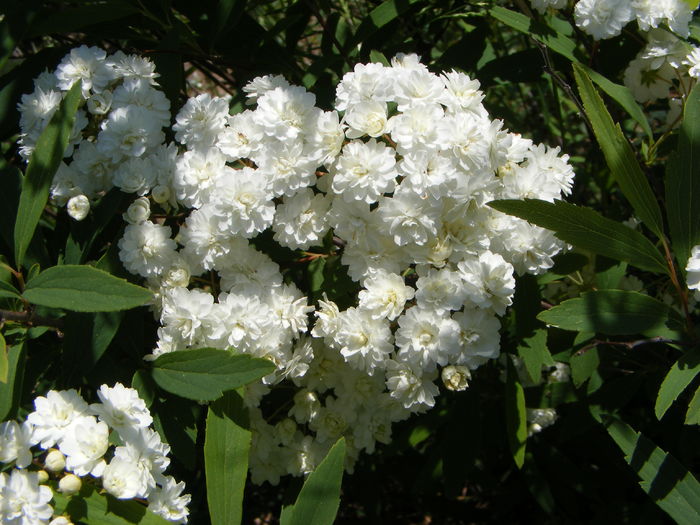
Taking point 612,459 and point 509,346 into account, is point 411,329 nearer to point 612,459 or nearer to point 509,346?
point 509,346

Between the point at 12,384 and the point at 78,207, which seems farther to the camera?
the point at 78,207

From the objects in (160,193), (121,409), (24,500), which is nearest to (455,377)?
(121,409)

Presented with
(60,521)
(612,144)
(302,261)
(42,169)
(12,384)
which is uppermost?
(612,144)

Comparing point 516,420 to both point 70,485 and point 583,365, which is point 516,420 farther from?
point 70,485

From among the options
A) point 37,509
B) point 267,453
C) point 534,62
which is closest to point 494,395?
point 267,453

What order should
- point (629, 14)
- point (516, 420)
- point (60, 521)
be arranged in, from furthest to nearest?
point (516, 420) < point (629, 14) < point (60, 521)

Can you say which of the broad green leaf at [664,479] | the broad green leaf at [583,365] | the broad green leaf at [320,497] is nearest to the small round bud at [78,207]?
the broad green leaf at [320,497]
